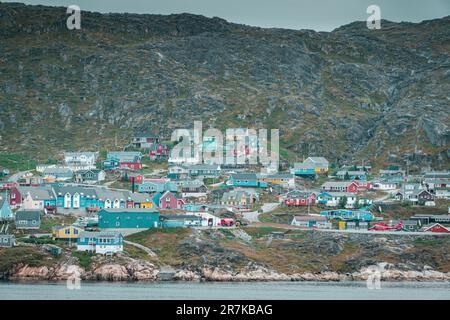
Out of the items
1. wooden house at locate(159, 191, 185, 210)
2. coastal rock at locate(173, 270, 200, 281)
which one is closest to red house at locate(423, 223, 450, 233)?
wooden house at locate(159, 191, 185, 210)

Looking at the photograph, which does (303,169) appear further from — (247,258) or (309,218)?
(247,258)

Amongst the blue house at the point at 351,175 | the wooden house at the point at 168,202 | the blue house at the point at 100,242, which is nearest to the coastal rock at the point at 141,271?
the blue house at the point at 100,242

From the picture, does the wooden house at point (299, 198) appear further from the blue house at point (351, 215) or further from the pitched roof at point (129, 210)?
the pitched roof at point (129, 210)

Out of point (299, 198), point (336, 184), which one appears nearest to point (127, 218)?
point (299, 198)

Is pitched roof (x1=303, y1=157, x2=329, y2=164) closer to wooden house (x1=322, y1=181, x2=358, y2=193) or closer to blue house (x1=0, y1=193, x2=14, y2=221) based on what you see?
wooden house (x1=322, y1=181, x2=358, y2=193)

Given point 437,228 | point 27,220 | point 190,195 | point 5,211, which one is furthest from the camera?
point 190,195

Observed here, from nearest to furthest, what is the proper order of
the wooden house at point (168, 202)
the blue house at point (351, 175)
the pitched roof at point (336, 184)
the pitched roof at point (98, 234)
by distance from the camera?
the pitched roof at point (98, 234) → the wooden house at point (168, 202) → the pitched roof at point (336, 184) → the blue house at point (351, 175)

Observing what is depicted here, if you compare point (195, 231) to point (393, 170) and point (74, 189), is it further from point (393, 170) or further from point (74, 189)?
point (393, 170)
